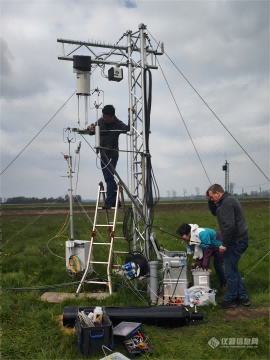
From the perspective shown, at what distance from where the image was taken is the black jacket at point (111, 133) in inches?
290

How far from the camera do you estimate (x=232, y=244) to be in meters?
6.03

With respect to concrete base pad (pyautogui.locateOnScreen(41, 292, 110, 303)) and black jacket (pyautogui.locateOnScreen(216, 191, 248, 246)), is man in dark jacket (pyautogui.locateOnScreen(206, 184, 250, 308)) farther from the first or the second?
concrete base pad (pyautogui.locateOnScreen(41, 292, 110, 303))

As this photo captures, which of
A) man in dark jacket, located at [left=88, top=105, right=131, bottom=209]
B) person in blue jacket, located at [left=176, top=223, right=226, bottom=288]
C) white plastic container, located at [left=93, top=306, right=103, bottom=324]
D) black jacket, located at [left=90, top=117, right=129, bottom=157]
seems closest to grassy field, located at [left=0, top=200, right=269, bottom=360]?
white plastic container, located at [left=93, top=306, right=103, bottom=324]

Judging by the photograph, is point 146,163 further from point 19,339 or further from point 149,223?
point 19,339

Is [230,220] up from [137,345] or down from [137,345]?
up

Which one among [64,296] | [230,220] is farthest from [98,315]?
[230,220]

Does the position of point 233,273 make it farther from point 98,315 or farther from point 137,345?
point 98,315

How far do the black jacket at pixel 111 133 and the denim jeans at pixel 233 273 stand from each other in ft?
9.89

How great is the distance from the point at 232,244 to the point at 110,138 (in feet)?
10.2

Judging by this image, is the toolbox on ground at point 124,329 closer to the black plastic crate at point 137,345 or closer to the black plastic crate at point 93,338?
the black plastic crate at point 137,345

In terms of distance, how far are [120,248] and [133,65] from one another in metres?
5.69

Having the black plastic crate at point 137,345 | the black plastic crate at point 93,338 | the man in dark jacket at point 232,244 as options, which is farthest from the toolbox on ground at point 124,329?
the man in dark jacket at point 232,244

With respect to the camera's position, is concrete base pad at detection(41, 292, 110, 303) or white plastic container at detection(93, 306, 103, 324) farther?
concrete base pad at detection(41, 292, 110, 303)

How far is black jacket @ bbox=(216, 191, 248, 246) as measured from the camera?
19.1 feet
